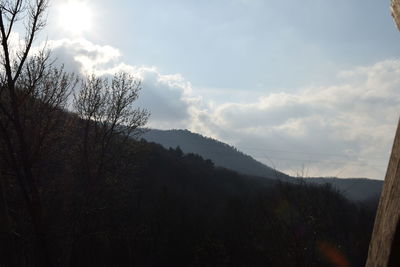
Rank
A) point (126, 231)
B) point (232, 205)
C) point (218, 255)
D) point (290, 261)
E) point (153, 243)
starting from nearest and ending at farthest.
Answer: point (290, 261), point (126, 231), point (218, 255), point (153, 243), point (232, 205)

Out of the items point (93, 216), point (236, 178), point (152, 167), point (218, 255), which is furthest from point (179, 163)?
point (93, 216)

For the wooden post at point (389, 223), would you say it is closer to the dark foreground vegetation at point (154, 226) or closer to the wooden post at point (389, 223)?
the wooden post at point (389, 223)

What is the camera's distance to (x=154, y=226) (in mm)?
37188

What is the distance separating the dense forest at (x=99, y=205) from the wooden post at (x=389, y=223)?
134 inches

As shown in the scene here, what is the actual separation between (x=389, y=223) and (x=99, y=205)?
22085 millimetres

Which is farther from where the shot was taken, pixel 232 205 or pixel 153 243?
pixel 232 205

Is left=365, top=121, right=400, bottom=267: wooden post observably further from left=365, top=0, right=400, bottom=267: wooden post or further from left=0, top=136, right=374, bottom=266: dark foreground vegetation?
left=0, top=136, right=374, bottom=266: dark foreground vegetation

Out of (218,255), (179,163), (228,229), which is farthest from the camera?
(179,163)

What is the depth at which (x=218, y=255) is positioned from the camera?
32.0 m

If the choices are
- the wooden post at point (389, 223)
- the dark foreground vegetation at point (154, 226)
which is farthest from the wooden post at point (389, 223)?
the dark foreground vegetation at point (154, 226)

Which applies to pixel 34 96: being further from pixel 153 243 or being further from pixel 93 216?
pixel 153 243

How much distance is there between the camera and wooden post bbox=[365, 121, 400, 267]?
0.80m

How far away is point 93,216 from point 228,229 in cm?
2206

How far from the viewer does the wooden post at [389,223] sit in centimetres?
80
